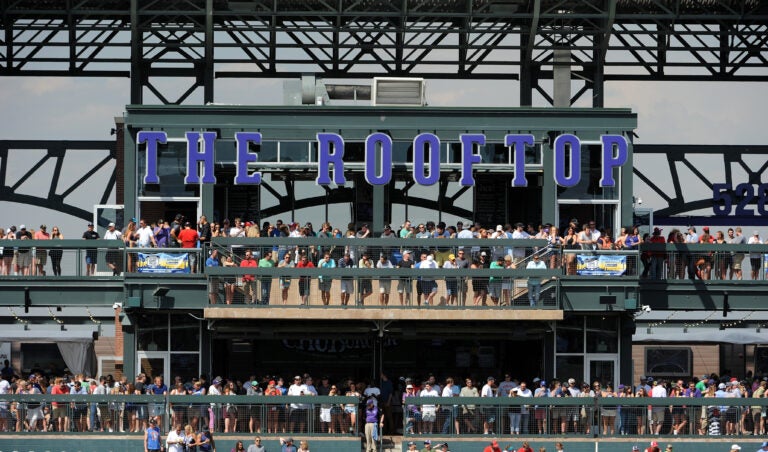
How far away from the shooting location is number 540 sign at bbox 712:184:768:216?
175ft

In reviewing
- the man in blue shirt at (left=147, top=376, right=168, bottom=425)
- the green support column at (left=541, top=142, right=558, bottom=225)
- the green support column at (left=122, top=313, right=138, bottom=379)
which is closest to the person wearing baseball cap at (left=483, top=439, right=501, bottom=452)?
the man in blue shirt at (left=147, top=376, right=168, bottom=425)

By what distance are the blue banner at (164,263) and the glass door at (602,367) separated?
10.7m

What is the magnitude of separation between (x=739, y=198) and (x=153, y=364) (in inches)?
768

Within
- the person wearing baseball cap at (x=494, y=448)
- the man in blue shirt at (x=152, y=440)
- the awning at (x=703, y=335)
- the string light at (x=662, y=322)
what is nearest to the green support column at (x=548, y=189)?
the person wearing baseball cap at (x=494, y=448)

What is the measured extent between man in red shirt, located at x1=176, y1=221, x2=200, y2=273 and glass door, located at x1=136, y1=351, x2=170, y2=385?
117 inches

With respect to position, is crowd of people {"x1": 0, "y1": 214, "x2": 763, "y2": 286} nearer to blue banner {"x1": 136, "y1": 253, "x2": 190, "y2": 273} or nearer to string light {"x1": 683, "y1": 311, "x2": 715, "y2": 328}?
blue banner {"x1": 136, "y1": 253, "x2": 190, "y2": 273}

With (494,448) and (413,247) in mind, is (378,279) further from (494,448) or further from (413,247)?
(494,448)

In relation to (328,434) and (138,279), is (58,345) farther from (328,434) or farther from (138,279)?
(328,434)

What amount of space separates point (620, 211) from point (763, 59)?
10.7 metres

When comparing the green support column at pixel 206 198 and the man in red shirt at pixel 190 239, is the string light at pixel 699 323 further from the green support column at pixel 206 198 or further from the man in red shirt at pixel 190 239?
the man in red shirt at pixel 190 239

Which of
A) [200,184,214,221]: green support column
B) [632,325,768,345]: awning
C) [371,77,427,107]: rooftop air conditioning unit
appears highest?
[371,77,427,107]: rooftop air conditioning unit

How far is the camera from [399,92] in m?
46.8

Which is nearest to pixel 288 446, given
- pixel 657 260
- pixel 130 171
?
pixel 130 171

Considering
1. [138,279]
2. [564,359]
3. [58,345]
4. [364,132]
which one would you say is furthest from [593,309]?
[58,345]
